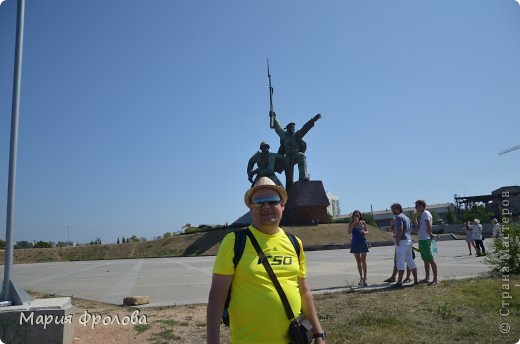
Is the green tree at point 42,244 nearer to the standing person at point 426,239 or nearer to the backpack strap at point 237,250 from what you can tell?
the standing person at point 426,239

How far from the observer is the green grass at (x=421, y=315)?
4.46 m

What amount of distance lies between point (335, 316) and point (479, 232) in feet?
32.3

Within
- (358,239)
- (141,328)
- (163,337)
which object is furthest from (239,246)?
(358,239)

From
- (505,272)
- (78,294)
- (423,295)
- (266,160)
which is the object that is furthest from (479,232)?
(266,160)

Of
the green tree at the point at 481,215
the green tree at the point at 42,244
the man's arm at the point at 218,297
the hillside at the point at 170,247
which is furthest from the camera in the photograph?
the green tree at the point at 481,215

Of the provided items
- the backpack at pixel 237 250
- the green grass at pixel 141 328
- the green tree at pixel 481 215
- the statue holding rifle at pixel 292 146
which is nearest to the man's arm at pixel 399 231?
the green grass at pixel 141 328

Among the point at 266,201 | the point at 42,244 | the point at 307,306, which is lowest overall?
the point at 42,244

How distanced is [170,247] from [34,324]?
23786mm

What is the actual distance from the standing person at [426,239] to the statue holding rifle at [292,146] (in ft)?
74.1

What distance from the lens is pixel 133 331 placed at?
16.7 feet

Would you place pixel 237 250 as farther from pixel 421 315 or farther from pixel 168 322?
pixel 421 315

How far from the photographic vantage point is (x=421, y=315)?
208 inches

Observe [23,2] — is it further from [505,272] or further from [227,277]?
[505,272]

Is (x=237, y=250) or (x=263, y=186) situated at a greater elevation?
(x=263, y=186)
